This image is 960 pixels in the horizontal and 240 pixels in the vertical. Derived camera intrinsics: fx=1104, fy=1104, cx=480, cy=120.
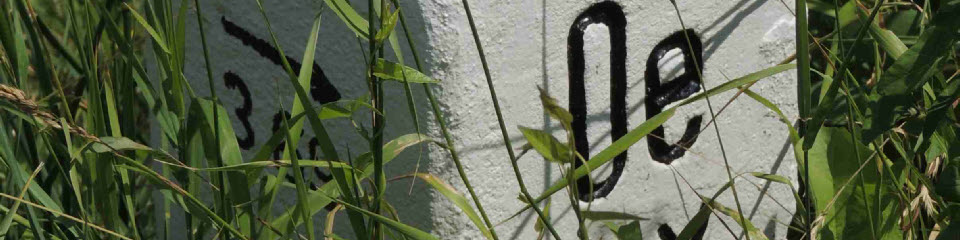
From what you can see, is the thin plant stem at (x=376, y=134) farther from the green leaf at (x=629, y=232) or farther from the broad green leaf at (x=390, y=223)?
the green leaf at (x=629, y=232)

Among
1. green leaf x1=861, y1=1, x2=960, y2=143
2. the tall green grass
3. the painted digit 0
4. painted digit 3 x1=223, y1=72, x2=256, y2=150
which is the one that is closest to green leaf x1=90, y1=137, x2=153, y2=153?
the tall green grass

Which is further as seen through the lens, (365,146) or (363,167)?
(365,146)

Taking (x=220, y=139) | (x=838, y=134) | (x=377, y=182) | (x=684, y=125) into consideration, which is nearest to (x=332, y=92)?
(x=220, y=139)

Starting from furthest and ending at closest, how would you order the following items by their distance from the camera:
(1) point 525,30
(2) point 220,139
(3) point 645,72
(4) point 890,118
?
(3) point 645,72 → (1) point 525,30 → (2) point 220,139 → (4) point 890,118

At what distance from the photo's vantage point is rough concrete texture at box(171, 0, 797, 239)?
1.12 m

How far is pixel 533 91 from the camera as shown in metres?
1.18

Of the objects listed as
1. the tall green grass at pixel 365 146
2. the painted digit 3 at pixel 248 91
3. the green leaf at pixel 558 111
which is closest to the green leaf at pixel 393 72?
the tall green grass at pixel 365 146

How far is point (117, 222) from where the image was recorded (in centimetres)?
105

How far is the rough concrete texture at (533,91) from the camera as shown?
1124 mm

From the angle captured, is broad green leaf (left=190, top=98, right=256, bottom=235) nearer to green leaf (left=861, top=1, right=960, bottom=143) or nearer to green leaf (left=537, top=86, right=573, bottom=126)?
green leaf (left=537, top=86, right=573, bottom=126)

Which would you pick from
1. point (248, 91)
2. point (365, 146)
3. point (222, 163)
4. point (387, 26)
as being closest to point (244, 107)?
point (248, 91)

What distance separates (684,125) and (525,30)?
0.96 feet

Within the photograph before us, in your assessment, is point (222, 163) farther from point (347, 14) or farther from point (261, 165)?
point (347, 14)

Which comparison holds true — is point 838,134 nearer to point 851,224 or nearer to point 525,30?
point 851,224
